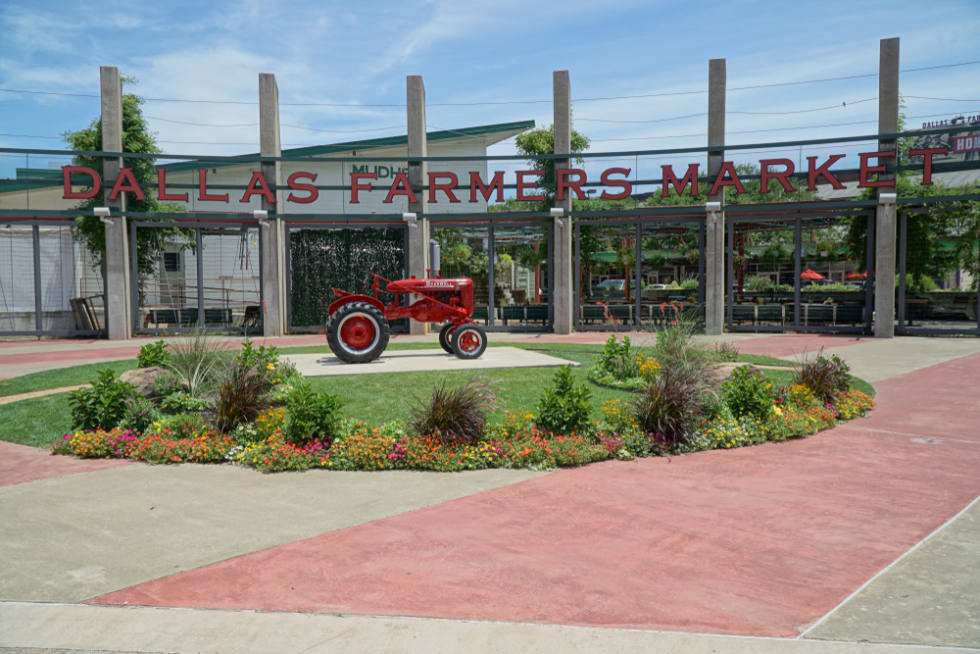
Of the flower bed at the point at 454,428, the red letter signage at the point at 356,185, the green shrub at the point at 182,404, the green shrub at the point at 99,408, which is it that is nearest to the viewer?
the flower bed at the point at 454,428

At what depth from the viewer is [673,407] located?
770 cm

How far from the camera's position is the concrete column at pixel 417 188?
68.7 feet

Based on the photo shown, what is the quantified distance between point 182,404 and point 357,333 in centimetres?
422

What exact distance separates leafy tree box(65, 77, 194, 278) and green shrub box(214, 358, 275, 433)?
14.6 m

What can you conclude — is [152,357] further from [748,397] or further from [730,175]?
[730,175]

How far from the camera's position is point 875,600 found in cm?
384

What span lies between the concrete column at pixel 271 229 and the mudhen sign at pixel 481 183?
1.15 feet

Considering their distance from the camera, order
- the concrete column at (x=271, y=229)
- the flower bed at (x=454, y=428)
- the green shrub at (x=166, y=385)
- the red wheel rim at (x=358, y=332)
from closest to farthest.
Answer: the flower bed at (x=454, y=428), the green shrub at (x=166, y=385), the red wheel rim at (x=358, y=332), the concrete column at (x=271, y=229)

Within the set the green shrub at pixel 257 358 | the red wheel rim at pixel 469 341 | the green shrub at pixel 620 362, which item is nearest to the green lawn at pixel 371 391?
the green shrub at pixel 620 362

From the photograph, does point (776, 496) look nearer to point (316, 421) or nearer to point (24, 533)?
point (316, 421)

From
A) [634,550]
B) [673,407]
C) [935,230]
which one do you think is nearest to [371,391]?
[673,407]

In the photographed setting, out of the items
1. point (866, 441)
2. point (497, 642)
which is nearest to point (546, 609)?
point (497, 642)

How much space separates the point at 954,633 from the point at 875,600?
0.42 meters

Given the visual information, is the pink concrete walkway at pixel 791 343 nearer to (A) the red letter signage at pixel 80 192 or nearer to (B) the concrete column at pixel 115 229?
(B) the concrete column at pixel 115 229
